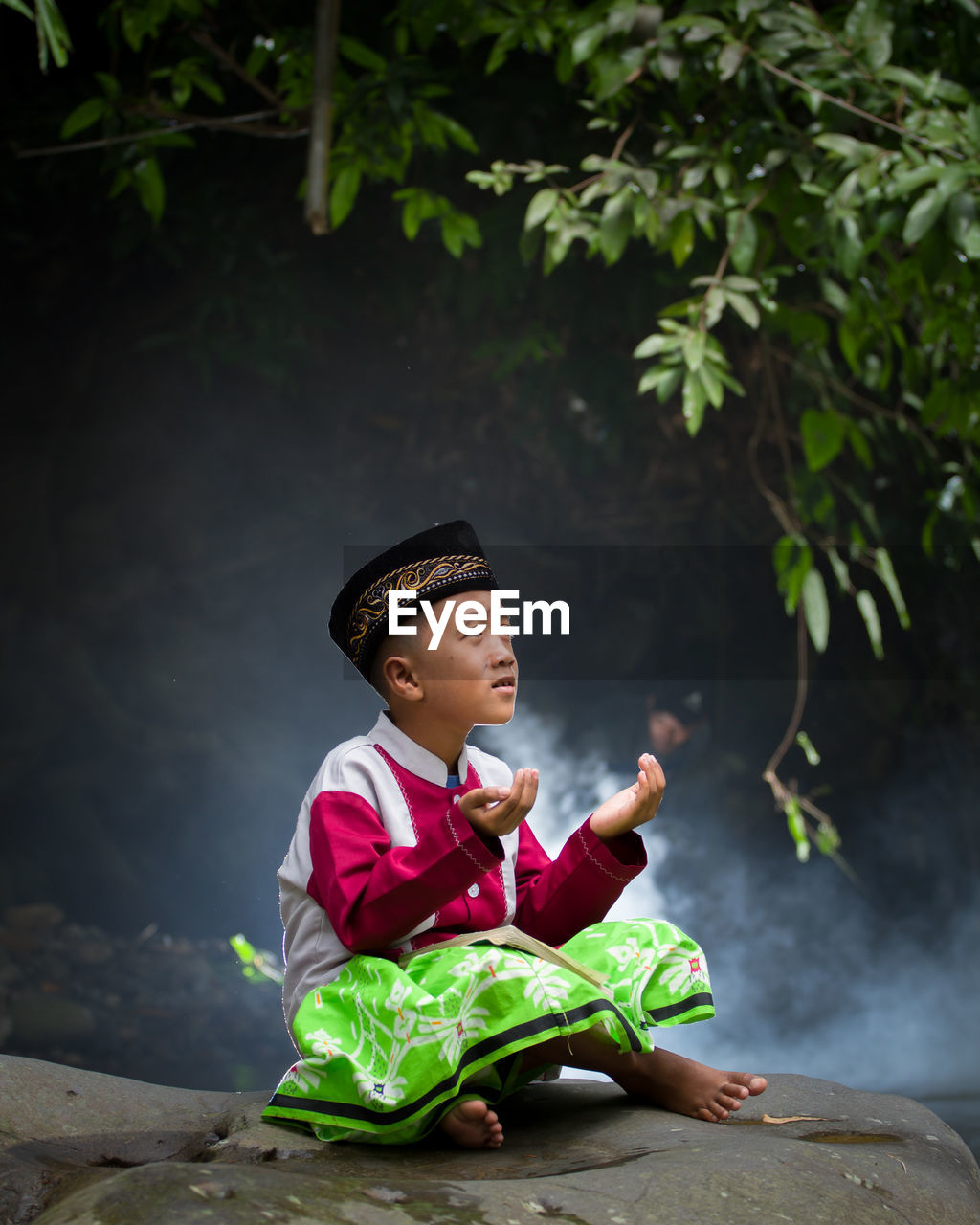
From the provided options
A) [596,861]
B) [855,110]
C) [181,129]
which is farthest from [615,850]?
[181,129]

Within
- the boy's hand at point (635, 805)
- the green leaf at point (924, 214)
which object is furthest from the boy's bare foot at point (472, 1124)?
the green leaf at point (924, 214)

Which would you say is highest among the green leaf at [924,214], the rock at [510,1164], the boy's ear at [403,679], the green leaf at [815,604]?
the green leaf at [924,214]

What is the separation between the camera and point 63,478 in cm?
253

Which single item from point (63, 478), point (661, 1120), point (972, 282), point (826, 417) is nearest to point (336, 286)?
point (63, 478)

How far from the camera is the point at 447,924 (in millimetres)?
1131

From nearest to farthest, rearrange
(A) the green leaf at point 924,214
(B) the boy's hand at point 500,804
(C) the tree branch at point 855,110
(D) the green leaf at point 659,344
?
(B) the boy's hand at point 500,804
(A) the green leaf at point 924,214
(C) the tree branch at point 855,110
(D) the green leaf at point 659,344

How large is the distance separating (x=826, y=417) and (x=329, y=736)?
129cm

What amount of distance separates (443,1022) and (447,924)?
16 cm

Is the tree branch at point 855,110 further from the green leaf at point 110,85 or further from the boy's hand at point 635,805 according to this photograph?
the green leaf at point 110,85

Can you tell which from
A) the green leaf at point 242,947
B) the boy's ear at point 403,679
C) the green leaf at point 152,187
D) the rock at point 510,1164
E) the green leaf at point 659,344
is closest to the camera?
the rock at point 510,1164

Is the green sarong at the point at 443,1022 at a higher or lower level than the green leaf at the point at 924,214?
lower

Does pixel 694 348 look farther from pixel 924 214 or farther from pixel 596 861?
pixel 596 861

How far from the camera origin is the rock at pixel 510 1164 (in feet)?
2.66

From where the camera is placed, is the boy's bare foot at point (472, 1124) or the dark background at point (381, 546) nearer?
the boy's bare foot at point (472, 1124)
